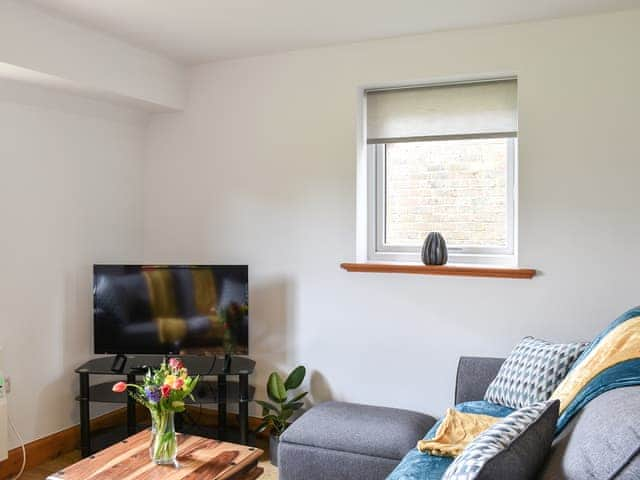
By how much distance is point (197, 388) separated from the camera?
369 centimetres

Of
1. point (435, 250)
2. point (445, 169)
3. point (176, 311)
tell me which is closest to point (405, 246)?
point (435, 250)

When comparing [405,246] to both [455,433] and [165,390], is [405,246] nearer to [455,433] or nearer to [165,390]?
[455,433]

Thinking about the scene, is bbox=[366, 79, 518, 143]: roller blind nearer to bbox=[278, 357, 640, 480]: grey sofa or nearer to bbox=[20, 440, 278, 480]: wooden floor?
bbox=[278, 357, 640, 480]: grey sofa

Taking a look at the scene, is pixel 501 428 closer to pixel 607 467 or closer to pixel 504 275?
pixel 607 467

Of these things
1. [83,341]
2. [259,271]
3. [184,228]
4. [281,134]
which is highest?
[281,134]

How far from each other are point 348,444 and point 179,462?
79cm

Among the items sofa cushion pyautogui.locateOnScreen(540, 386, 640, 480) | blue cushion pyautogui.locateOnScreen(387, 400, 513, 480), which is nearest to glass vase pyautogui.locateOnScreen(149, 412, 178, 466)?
blue cushion pyautogui.locateOnScreen(387, 400, 513, 480)

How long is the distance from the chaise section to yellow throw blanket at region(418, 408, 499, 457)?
34 cm

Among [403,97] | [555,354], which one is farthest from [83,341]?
[555,354]

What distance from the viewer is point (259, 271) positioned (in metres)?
3.86

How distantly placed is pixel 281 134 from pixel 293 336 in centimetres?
132

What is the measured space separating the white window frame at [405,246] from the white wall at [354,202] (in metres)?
0.21

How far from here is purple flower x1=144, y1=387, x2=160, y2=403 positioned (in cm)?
232

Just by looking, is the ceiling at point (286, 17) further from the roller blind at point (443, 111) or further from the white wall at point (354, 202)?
the roller blind at point (443, 111)
